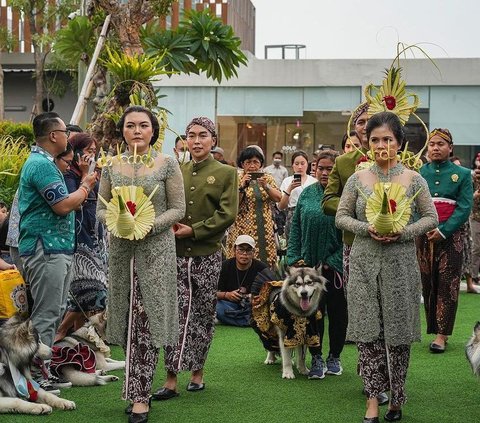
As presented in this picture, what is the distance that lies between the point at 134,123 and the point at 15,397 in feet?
6.23

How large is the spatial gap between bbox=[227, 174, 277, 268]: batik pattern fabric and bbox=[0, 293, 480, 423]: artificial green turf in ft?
6.21

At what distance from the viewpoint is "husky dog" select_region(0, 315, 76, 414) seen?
6008 millimetres

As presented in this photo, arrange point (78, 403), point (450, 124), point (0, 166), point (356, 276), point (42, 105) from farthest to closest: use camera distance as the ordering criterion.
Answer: point (42, 105) < point (450, 124) < point (0, 166) < point (78, 403) < point (356, 276)

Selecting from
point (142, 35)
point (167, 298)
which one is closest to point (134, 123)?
point (167, 298)

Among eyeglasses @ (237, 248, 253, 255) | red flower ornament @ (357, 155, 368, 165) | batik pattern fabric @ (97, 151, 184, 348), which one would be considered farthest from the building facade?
batik pattern fabric @ (97, 151, 184, 348)

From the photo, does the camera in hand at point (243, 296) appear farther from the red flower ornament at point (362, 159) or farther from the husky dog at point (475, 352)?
the husky dog at point (475, 352)

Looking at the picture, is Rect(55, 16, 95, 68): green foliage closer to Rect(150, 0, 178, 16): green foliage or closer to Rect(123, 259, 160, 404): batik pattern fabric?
Rect(150, 0, 178, 16): green foliage

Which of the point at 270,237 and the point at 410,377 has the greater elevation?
the point at 270,237

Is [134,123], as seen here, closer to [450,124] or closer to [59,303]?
[59,303]

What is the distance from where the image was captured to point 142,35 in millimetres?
12547

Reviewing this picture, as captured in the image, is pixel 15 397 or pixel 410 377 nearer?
pixel 15 397

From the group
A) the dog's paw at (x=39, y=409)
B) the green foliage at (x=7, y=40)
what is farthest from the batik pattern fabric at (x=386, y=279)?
the green foliage at (x=7, y=40)

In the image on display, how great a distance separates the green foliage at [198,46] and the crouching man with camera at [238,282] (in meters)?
2.99

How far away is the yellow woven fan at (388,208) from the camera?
5.49 metres
